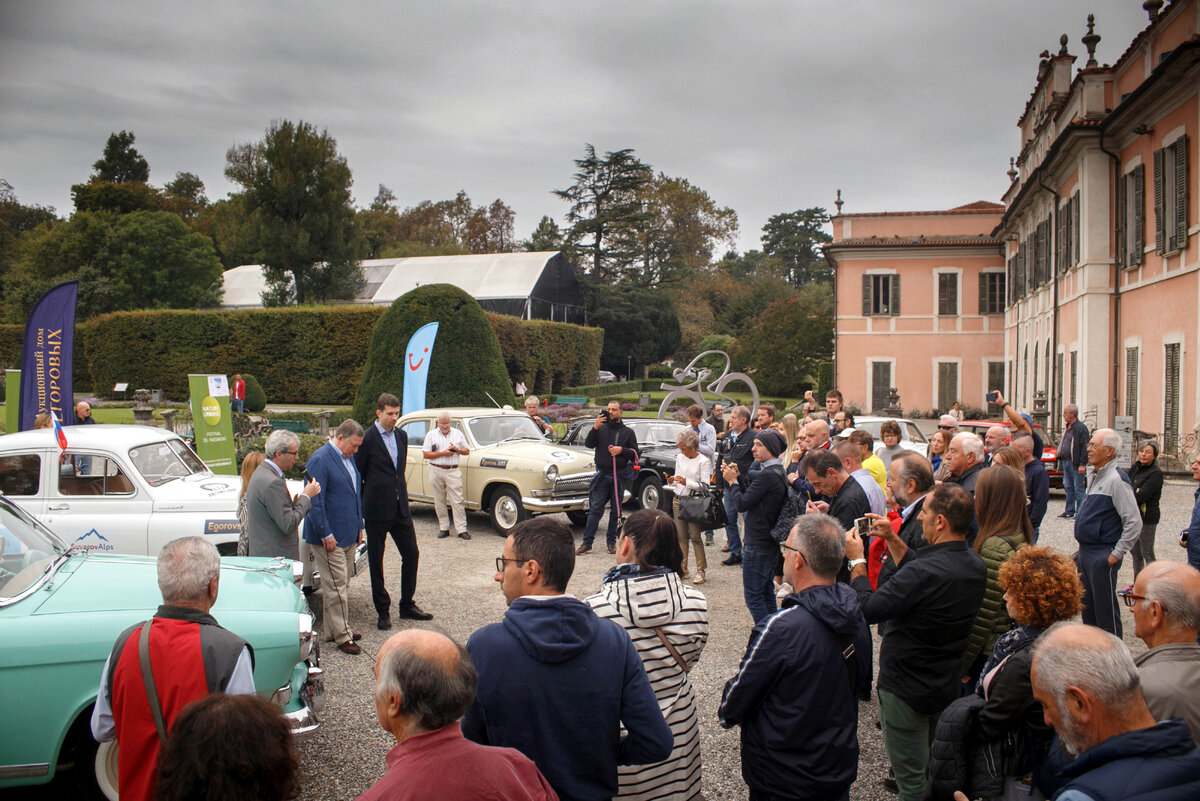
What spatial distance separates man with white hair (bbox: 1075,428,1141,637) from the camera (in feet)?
18.5

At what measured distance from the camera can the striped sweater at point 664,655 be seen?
288 cm

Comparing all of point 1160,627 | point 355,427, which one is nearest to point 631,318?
point 355,427

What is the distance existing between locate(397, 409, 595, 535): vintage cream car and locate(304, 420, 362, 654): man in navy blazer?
4048 mm

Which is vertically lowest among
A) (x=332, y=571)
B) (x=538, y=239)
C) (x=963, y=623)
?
(x=332, y=571)

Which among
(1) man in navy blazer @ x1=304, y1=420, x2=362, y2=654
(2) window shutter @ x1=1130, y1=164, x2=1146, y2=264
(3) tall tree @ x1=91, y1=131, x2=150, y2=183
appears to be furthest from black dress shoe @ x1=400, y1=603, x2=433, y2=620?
(3) tall tree @ x1=91, y1=131, x2=150, y2=183

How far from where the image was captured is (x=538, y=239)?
219 ft

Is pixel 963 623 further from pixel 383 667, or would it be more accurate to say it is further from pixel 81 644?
pixel 81 644

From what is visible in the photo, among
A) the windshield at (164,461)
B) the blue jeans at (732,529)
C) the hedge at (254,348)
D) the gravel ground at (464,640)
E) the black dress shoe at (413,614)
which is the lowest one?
the gravel ground at (464,640)

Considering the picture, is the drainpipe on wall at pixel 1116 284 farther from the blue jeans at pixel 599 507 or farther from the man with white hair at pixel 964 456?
the man with white hair at pixel 964 456

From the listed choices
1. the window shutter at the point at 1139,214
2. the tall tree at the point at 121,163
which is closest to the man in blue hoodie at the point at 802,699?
the window shutter at the point at 1139,214

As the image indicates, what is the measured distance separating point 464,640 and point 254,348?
3206 centimetres

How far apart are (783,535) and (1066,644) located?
371cm

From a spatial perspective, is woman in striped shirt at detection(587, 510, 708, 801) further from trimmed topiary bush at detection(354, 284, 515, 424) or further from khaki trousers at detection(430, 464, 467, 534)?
trimmed topiary bush at detection(354, 284, 515, 424)

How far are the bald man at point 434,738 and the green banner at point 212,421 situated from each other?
39.3ft
